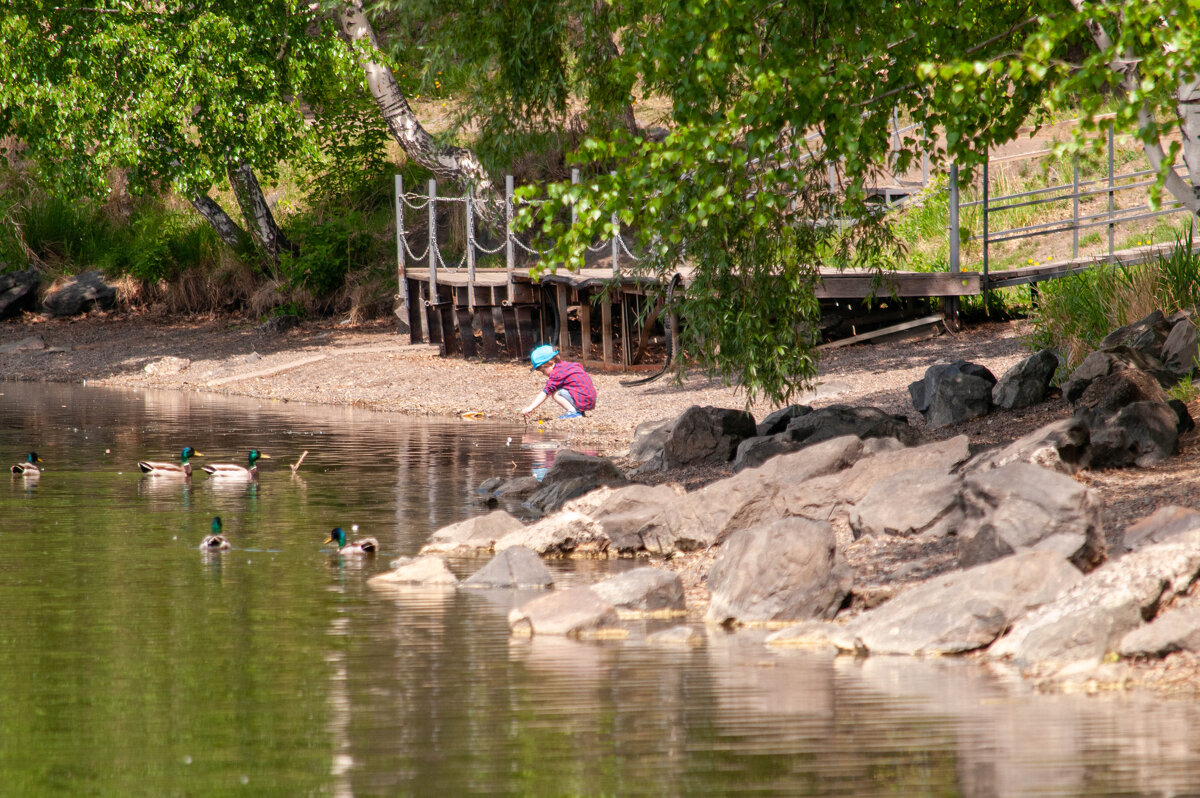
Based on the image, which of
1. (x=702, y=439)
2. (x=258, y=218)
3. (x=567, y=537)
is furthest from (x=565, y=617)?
(x=258, y=218)

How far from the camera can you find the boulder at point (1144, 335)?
44.7ft

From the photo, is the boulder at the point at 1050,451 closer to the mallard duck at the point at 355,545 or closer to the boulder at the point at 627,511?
the boulder at the point at 627,511

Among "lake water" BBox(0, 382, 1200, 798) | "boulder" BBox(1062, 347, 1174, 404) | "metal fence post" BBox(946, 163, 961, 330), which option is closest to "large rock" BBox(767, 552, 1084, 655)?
"lake water" BBox(0, 382, 1200, 798)

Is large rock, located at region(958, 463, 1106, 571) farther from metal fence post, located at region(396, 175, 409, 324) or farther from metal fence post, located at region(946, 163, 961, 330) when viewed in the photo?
metal fence post, located at region(396, 175, 409, 324)

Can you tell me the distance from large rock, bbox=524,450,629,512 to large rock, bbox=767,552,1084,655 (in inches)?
186

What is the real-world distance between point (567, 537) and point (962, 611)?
152 inches

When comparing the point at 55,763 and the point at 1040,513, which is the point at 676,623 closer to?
the point at 1040,513

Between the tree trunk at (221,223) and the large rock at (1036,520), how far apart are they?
79.9ft

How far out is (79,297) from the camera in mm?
33062

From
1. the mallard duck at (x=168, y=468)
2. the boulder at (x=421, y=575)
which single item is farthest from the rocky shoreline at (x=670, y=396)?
the mallard duck at (x=168, y=468)

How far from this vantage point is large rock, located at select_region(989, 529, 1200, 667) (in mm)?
6949

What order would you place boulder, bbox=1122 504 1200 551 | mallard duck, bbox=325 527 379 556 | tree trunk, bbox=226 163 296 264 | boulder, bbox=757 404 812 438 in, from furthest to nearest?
tree trunk, bbox=226 163 296 264, boulder, bbox=757 404 812 438, mallard duck, bbox=325 527 379 556, boulder, bbox=1122 504 1200 551

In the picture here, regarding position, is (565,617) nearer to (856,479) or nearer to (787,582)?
(787,582)

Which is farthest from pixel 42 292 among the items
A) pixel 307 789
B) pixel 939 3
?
pixel 307 789
